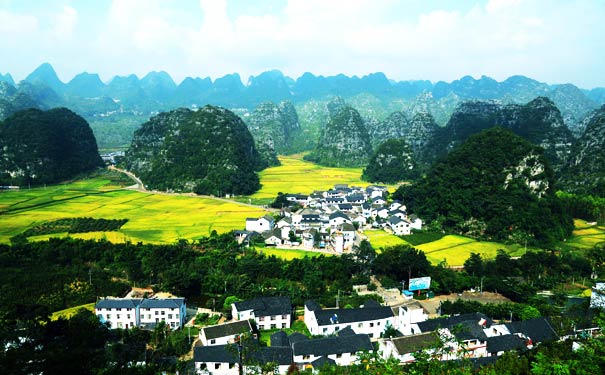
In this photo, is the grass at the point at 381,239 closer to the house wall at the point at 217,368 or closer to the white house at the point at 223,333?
the white house at the point at 223,333

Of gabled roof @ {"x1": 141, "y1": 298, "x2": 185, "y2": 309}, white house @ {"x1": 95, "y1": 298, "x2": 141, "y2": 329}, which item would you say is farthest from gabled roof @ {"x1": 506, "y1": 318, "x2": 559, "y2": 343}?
white house @ {"x1": 95, "y1": 298, "x2": 141, "y2": 329}

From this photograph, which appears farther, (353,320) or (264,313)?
(264,313)

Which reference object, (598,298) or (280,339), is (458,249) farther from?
(280,339)

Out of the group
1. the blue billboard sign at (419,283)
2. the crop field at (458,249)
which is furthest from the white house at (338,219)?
the blue billboard sign at (419,283)

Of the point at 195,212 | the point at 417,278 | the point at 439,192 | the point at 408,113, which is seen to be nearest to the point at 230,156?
the point at 195,212

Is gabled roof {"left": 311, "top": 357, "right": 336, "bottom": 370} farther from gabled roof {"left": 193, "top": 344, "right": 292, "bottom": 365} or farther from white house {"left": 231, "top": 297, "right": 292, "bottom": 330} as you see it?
white house {"left": 231, "top": 297, "right": 292, "bottom": 330}

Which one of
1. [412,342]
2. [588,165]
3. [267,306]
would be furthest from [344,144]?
[412,342]

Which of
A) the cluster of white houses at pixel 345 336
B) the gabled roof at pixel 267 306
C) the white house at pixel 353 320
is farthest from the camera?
the gabled roof at pixel 267 306
